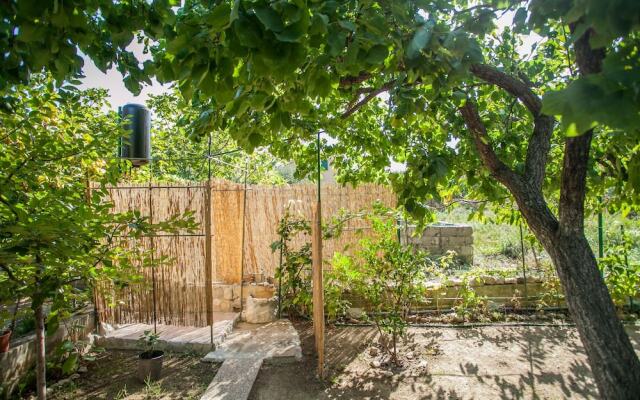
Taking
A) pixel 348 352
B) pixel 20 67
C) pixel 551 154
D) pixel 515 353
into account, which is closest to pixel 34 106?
pixel 20 67

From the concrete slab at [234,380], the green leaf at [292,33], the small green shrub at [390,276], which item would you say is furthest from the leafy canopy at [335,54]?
the concrete slab at [234,380]

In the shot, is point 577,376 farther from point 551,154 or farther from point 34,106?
point 34,106

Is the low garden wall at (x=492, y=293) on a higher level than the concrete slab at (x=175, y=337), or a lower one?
higher

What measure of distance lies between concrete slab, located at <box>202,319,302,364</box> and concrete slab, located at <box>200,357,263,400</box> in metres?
0.14

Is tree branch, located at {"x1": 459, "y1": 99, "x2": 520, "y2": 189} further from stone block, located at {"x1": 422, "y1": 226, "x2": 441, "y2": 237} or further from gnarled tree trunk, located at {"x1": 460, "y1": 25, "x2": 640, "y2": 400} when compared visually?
stone block, located at {"x1": 422, "y1": 226, "x2": 441, "y2": 237}

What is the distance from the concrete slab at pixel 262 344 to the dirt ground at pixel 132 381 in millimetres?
251

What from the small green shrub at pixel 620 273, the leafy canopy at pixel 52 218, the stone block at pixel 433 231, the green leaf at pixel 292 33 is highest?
the green leaf at pixel 292 33

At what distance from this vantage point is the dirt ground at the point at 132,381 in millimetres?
3203

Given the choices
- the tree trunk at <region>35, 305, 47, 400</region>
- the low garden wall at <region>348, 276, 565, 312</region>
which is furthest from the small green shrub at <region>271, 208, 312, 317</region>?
the tree trunk at <region>35, 305, 47, 400</region>

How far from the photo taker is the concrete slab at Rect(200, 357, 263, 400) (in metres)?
3.07

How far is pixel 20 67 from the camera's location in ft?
4.91

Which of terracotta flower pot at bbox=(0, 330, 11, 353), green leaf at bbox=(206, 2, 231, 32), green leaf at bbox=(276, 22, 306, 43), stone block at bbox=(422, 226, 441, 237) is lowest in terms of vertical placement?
terracotta flower pot at bbox=(0, 330, 11, 353)

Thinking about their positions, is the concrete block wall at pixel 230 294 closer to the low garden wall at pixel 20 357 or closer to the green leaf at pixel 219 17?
the low garden wall at pixel 20 357

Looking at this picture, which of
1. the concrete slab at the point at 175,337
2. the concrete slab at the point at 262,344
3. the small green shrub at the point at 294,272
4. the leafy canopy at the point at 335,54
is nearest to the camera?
the leafy canopy at the point at 335,54
